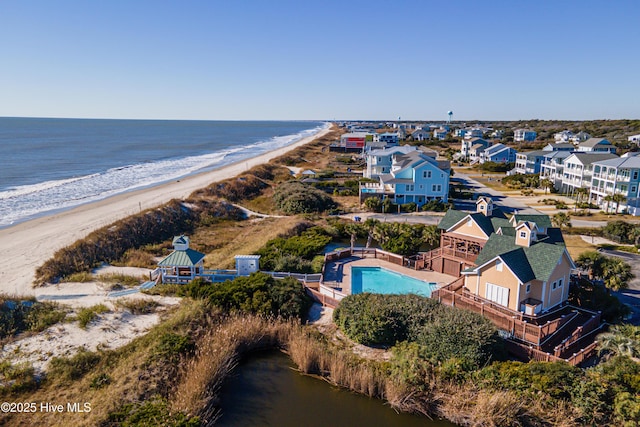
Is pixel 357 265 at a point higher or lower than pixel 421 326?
lower

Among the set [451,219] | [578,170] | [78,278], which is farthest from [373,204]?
[78,278]

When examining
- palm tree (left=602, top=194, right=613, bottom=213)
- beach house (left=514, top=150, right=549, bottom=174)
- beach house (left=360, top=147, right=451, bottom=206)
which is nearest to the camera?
palm tree (left=602, top=194, right=613, bottom=213)

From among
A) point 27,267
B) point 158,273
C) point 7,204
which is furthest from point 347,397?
point 7,204

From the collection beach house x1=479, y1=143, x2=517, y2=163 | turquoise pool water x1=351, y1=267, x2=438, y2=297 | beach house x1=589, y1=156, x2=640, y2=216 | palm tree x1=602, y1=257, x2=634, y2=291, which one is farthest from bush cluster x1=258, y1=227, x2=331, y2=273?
beach house x1=479, y1=143, x2=517, y2=163

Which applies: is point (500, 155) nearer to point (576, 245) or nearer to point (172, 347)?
point (576, 245)

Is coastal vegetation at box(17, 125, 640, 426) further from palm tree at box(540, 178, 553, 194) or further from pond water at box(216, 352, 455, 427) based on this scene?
palm tree at box(540, 178, 553, 194)

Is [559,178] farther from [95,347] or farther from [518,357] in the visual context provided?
[95,347]

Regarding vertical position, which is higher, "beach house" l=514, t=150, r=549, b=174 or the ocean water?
"beach house" l=514, t=150, r=549, b=174
